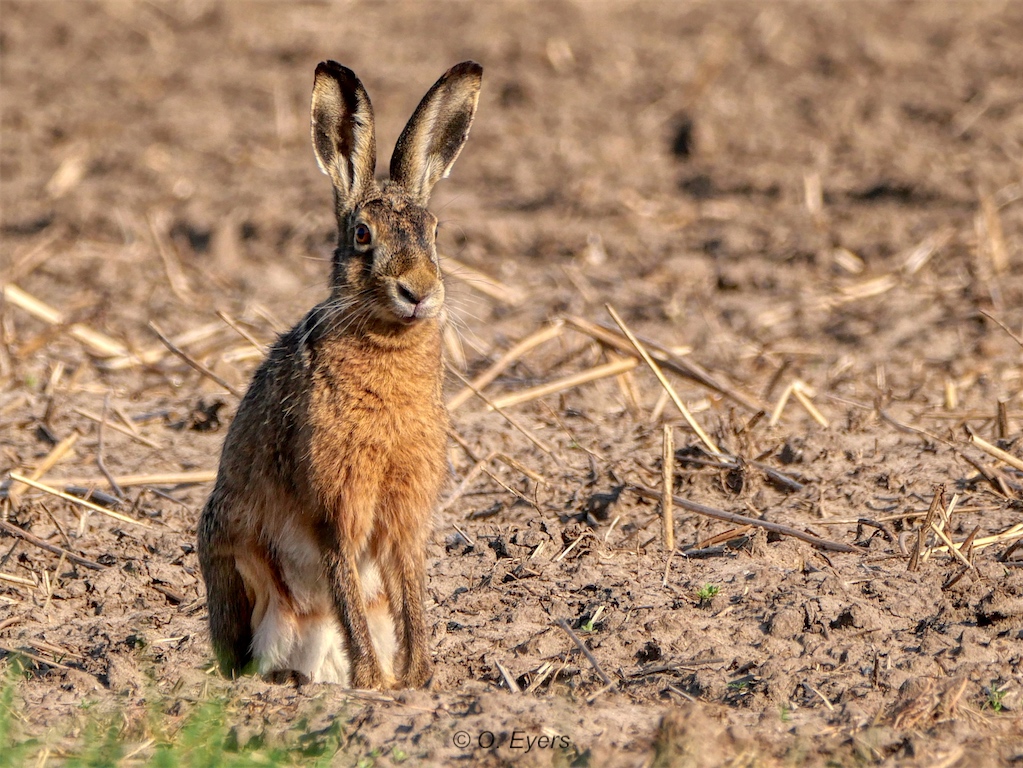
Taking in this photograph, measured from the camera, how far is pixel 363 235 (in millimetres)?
4922

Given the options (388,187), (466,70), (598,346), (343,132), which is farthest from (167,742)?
(598,346)

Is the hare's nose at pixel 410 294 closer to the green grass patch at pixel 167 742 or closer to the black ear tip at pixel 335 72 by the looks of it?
the black ear tip at pixel 335 72

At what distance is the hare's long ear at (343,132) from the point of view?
17.0 feet

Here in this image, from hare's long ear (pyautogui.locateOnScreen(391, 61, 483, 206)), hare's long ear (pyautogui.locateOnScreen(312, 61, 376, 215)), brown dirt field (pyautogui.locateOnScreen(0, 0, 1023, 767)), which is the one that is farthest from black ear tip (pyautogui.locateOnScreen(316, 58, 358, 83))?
brown dirt field (pyautogui.locateOnScreen(0, 0, 1023, 767))

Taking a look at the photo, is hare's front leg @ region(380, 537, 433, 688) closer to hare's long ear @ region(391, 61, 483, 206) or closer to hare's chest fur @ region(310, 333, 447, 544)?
hare's chest fur @ region(310, 333, 447, 544)

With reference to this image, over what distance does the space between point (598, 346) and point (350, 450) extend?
3509mm

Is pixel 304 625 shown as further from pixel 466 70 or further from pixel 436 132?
pixel 466 70

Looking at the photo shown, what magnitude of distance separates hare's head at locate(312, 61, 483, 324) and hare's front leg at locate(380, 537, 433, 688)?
2.87 ft

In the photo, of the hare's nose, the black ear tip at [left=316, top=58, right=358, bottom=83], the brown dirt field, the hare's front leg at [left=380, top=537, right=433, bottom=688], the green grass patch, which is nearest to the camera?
the green grass patch

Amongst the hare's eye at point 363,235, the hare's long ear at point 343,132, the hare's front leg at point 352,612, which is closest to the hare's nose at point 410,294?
the hare's eye at point 363,235

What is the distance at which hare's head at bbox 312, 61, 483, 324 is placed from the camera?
4.75 metres

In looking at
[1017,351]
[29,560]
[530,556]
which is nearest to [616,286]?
[1017,351]

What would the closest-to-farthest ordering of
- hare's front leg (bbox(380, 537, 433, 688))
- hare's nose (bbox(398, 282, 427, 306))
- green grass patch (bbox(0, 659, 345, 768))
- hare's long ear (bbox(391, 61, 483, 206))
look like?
green grass patch (bbox(0, 659, 345, 768))
hare's nose (bbox(398, 282, 427, 306))
hare's front leg (bbox(380, 537, 433, 688))
hare's long ear (bbox(391, 61, 483, 206))

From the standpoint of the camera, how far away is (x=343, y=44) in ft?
46.6
